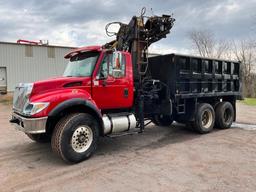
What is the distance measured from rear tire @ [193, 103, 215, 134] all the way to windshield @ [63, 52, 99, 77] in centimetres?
378

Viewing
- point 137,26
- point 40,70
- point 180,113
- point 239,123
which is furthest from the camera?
point 40,70

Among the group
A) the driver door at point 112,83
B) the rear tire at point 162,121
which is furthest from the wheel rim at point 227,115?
the driver door at point 112,83

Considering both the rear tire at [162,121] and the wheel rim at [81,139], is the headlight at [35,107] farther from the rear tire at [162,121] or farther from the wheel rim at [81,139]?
the rear tire at [162,121]

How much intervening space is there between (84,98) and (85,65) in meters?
0.99

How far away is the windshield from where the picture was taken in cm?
609

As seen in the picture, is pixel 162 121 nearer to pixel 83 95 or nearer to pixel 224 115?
pixel 224 115

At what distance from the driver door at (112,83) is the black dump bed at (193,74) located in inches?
63.0

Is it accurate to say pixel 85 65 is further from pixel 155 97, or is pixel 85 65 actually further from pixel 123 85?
pixel 155 97

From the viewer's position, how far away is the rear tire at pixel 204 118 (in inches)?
320

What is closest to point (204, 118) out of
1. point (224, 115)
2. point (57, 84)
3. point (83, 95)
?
point (224, 115)

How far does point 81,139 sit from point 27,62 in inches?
706

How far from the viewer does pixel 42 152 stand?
245 inches

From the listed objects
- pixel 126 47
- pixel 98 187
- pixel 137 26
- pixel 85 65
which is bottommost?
pixel 98 187

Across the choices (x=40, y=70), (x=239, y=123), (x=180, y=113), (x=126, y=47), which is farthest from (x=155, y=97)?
(x=40, y=70)
